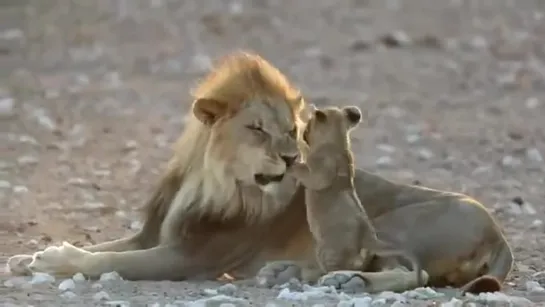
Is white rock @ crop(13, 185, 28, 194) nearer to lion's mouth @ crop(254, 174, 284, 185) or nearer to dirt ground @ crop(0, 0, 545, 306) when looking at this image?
dirt ground @ crop(0, 0, 545, 306)

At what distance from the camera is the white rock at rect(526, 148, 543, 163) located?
25.4 ft

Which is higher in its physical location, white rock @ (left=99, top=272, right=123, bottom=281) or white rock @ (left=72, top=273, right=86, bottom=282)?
white rock @ (left=72, top=273, right=86, bottom=282)

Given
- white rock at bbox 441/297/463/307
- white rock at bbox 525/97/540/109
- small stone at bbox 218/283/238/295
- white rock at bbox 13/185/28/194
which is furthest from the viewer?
white rock at bbox 525/97/540/109

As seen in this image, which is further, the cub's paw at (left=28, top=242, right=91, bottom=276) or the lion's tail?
the cub's paw at (left=28, top=242, right=91, bottom=276)

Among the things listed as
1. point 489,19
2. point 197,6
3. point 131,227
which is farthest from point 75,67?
point 131,227

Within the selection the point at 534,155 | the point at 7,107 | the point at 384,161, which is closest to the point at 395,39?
the point at 7,107

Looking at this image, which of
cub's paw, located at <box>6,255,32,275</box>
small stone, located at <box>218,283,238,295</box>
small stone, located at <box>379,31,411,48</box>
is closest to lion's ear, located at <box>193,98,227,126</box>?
small stone, located at <box>218,283,238,295</box>

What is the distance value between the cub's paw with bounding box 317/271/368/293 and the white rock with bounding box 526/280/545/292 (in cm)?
61

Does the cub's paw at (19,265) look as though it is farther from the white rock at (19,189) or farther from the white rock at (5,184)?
the white rock at (5,184)

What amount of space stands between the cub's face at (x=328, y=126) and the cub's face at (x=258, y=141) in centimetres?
6

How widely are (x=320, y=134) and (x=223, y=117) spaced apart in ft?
1.08

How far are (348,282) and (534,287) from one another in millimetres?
674

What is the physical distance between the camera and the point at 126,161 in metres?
7.76

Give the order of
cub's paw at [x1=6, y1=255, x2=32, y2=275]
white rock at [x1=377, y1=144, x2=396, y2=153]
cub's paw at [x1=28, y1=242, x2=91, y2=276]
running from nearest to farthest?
cub's paw at [x1=28, y1=242, x2=91, y2=276], cub's paw at [x1=6, y1=255, x2=32, y2=275], white rock at [x1=377, y1=144, x2=396, y2=153]
